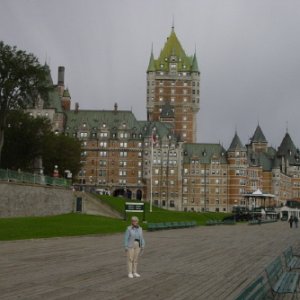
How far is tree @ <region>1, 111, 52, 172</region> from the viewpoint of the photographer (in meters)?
83.3

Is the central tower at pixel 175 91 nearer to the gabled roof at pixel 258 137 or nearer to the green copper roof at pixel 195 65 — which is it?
the green copper roof at pixel 195 65

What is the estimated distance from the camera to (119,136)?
15212 centimetres

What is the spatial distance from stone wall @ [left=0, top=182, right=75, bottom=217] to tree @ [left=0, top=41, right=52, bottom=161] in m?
10.3

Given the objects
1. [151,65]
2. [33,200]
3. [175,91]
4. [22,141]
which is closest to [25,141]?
[22,141]

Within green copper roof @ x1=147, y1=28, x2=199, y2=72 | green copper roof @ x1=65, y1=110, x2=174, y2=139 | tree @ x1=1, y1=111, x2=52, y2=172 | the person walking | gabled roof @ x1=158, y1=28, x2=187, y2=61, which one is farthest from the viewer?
gabled roof @ x1=158, y1=28, x2=187, y2=61

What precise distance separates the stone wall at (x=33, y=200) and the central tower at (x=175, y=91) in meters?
98.0

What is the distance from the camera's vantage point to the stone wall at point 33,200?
53.6 m

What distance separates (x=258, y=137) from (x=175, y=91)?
39.8 m

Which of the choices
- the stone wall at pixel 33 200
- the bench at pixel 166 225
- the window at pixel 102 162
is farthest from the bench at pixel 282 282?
the window at pixel 102 162

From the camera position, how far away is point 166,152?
154 meters

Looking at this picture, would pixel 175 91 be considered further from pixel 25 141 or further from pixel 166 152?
pixel 25 141

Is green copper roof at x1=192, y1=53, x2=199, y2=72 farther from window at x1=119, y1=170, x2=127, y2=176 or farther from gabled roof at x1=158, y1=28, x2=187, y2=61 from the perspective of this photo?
window at x1=119, y1=170, x2=127, y2=176

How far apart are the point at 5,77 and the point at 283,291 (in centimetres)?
5512

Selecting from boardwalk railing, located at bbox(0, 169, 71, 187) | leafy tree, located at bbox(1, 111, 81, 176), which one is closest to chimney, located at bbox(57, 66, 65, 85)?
leafy tree, located at bbox(1, 111, 81, 176)
